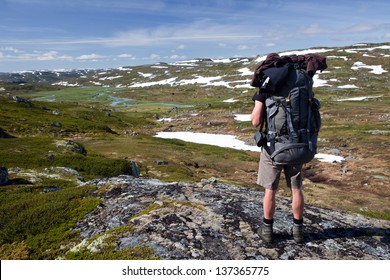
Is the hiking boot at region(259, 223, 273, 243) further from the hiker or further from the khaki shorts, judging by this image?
the khaki shorts

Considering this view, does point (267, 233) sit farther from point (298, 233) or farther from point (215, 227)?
point (215, 227)

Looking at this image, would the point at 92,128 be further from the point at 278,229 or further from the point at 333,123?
the point at 278,229

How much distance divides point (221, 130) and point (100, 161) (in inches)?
2629

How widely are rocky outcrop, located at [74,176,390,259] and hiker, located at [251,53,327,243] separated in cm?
90

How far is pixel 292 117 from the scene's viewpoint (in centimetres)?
748

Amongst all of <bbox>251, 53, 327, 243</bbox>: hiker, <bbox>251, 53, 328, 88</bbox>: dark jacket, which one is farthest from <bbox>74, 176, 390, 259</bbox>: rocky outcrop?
<bbox>251, 53, 328, 88</bbox>: dark jacket

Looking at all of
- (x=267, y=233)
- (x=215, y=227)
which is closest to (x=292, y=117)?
(x=267, y=233)

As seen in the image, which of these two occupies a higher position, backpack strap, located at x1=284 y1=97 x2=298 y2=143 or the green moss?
backpack strap, located at x1=284 y1=97 x2=298 y2=143

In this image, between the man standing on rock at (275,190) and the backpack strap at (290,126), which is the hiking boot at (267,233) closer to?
the man standing on rock at (275,190)

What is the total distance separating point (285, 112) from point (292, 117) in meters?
0.21

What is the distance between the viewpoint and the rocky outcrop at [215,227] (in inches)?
304

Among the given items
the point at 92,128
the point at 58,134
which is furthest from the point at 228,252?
the point at 92,128

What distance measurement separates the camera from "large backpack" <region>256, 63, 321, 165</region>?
7.42 meters

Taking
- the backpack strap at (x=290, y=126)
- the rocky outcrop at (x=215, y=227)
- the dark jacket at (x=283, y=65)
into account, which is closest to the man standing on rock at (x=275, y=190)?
the rocky outcrop at (x=215, y=227)
